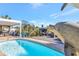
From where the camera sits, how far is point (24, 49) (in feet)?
7.06

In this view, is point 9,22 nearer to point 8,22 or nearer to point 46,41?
point 8,22

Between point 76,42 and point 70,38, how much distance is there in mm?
84

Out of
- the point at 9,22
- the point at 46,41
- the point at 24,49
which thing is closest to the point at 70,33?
the point at 46,41

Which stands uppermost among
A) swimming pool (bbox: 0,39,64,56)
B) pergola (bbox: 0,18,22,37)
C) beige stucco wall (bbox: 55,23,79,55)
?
pergola (bbox: 0,18,22,37)

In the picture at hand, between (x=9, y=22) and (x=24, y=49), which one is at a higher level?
(x=9, y=22)

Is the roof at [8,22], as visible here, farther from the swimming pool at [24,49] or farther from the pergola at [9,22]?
the swimming pool at [24,49]

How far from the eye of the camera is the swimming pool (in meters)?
2.13

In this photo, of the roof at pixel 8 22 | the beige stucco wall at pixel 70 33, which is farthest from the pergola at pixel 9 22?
the beige stucco wall at pixel 70 33

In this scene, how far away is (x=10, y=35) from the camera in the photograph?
215cm

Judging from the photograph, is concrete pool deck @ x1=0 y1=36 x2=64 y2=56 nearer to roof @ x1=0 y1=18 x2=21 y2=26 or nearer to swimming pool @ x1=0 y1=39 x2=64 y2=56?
swimming pool @ x1=0 y1=39 x2=64 y2=56

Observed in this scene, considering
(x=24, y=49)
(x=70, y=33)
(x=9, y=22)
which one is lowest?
(x=24, y=49)

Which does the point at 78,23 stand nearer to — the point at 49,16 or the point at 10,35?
the point at 49,16

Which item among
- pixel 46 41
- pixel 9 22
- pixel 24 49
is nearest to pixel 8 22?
pixel 9 22

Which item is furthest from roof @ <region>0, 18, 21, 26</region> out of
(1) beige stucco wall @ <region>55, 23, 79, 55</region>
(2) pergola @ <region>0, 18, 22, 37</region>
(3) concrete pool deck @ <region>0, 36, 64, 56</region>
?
(1) beige stucco wall @ <region>55, 23, 79, 55</region>
